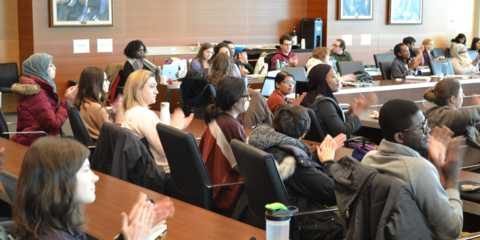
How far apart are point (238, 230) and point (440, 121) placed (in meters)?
2.11

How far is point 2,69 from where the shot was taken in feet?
23.6

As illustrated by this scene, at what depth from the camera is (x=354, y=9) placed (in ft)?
35.7

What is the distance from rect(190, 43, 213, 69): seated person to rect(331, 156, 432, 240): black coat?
4542 millimetres

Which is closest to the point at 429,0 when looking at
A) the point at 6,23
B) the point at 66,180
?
the point at 6,23

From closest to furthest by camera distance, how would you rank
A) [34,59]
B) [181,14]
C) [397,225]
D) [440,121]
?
[397,225], [440,121], [34,59], [181,14]

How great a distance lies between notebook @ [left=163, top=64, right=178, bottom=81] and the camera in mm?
6398

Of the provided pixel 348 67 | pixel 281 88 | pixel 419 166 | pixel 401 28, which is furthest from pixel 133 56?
pixel 401 28

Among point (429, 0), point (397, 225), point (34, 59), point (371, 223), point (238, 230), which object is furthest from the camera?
point (429, 0)

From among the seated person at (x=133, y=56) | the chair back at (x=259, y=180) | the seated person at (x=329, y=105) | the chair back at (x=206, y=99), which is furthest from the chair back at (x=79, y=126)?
the seated person at (x=133, y=56)

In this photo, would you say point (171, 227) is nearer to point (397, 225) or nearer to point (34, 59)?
point (397, 225)

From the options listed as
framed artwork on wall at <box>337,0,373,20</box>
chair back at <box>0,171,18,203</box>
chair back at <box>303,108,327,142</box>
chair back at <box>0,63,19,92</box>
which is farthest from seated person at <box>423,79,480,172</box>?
framed artwork on wall at <box>337,0,373,20</box>

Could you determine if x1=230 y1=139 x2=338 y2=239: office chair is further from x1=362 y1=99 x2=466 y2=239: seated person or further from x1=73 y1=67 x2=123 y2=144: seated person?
x1=73 y1=67 x2=123 y2=144: seated person

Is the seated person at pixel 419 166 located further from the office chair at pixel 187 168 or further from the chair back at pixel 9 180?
the chair back at pixel 9 180

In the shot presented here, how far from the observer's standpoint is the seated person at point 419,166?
5.65ft
